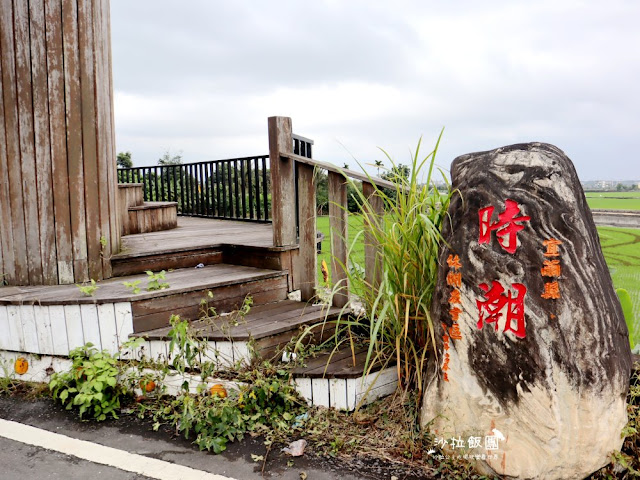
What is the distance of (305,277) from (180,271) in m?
1.14

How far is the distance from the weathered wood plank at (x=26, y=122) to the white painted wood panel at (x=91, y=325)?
88 cm

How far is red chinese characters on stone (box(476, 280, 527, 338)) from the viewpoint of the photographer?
7.54 ft

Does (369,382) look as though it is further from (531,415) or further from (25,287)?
(25,287)

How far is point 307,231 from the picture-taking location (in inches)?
148

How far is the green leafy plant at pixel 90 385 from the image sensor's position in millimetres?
3053

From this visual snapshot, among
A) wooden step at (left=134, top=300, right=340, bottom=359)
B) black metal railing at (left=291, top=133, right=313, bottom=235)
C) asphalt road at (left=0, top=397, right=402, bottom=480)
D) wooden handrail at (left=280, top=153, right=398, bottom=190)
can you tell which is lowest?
asphalt road at (left=0, top=397, right=402, bottom=480)

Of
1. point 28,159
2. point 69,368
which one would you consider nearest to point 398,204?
Result: point 69,368

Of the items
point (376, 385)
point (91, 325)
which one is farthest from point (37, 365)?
point (376, 385)

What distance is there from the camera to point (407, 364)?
2938mm

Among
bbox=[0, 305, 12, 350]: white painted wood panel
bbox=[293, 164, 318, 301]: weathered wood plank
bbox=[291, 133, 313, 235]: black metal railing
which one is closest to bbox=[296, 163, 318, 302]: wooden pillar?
bbox=[293, 164, 318, 301]: weathered wood plank

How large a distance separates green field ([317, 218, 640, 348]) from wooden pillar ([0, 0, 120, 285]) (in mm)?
1841

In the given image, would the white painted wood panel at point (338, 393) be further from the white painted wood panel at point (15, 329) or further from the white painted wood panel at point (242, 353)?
the white painted wood panel at point (15, 329)

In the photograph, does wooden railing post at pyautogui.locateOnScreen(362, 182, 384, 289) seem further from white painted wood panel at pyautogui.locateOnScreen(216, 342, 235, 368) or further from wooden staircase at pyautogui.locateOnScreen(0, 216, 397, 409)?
white painted wood panel at pyautogui.locateOnScreen(216, 342, 235, 368)

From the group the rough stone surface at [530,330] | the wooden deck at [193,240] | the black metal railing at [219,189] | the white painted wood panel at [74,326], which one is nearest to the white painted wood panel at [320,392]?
the rough stone surface at [530,330]
